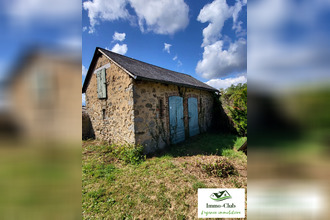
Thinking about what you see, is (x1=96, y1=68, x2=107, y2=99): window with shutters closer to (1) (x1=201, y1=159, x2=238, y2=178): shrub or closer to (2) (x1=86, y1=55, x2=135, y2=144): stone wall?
(2) (x1=86, y1=55, x2=135, y2=144): stone wall

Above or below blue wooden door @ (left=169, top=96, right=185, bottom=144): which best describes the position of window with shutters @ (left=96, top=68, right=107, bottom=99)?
above

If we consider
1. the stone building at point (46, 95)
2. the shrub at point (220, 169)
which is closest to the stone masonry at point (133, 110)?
the shrub at point (220, 169)

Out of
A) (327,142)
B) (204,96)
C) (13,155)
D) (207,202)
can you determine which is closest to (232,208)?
(207,202)

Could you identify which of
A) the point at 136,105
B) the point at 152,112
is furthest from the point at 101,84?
the point at 152,112

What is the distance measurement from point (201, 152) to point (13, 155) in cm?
514

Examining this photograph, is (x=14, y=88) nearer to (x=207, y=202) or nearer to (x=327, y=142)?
(x=327, y=142)

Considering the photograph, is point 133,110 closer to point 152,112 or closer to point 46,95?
point 152,112

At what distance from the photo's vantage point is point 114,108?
5645 millimetres

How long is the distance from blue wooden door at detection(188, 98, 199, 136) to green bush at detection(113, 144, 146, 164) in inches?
133

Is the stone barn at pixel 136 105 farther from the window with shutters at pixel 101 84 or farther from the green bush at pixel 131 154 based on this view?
the green bush at pixel 131 154

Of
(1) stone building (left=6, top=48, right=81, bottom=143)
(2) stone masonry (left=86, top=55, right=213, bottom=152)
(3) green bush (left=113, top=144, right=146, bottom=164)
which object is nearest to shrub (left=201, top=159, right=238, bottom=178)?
(3) green bush (left=113, top=144, right=146, bottom=164)

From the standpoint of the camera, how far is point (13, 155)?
2.15 ft

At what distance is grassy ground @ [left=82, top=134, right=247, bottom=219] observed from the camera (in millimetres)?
2281

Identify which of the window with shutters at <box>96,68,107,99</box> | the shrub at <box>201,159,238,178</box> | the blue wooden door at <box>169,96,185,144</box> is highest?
the window with shutters at <box>96,68,107,99</box>
